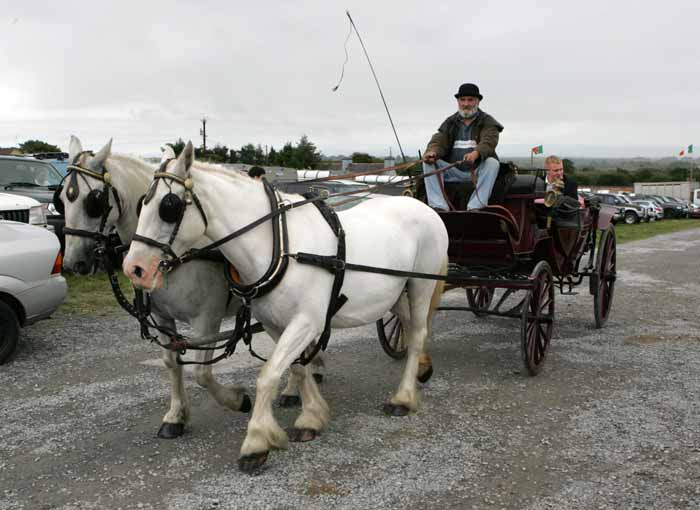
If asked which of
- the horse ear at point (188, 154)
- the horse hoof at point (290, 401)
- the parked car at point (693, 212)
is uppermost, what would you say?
the horse ear at point (188, 154)

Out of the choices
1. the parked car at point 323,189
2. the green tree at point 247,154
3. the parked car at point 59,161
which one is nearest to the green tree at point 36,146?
the green tree at point 247,154

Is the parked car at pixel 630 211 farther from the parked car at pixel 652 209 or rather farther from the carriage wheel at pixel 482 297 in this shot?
the carriage wheel at pixel 482 297

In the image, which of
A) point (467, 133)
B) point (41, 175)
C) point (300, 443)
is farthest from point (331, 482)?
point (41, 175)

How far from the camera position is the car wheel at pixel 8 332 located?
6.25 metres

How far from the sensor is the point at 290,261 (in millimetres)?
4082

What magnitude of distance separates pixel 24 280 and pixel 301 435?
11.5 feet

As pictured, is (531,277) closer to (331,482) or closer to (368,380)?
(368,380)

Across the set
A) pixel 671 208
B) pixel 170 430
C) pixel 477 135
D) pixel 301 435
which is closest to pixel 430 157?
pixel 477 135

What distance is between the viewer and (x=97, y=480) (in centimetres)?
394

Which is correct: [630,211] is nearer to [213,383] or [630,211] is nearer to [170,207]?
[213,383]

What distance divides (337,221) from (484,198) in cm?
225

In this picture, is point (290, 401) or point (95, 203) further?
point (290, 401)

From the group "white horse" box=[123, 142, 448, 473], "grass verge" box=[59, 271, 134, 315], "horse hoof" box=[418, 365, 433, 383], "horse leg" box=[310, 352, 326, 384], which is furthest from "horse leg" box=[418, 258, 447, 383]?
"grass verge" box=[59, 271, 134, 315]

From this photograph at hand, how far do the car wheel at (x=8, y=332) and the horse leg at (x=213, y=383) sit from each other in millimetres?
2768
